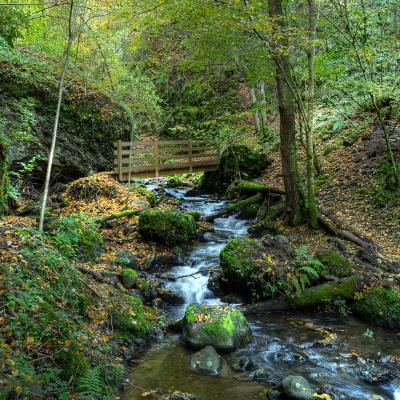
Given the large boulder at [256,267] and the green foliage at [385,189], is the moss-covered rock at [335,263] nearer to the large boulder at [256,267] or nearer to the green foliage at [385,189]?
the large boulder at [256,267]

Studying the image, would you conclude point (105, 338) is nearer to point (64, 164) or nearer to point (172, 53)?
point (64, 164)

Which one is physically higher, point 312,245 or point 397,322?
point 312,245

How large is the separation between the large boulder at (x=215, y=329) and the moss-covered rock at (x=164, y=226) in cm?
331

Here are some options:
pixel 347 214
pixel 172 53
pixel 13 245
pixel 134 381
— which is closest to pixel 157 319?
pixel 134 381

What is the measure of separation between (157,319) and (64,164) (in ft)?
26.0

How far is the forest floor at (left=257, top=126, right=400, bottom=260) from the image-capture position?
9156 millimetres

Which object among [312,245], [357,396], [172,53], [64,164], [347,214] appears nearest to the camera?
[357,396]

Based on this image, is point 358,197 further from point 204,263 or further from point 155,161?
point 155,161

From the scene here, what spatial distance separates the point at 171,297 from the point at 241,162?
31.3ft

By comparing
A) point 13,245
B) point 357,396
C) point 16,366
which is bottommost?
point 357,396

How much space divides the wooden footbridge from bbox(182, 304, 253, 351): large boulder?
27.6 feet

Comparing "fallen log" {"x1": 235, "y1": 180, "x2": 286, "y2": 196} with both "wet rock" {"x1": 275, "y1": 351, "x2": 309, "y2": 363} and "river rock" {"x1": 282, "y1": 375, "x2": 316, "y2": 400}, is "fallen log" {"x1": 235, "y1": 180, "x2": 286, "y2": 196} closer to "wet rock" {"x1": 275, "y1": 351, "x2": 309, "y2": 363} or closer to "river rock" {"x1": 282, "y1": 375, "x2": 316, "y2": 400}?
"wet rock" {"x1": 275, "y1": 351, "x2": 309, "y2": 363}

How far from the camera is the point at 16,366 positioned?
3330 mm

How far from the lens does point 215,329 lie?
6.02 meters
